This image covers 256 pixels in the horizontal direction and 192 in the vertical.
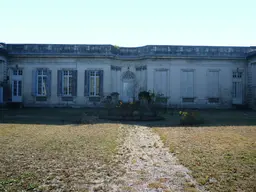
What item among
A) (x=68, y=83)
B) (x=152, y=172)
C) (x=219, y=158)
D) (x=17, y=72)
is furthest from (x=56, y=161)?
(x=17, y=72)

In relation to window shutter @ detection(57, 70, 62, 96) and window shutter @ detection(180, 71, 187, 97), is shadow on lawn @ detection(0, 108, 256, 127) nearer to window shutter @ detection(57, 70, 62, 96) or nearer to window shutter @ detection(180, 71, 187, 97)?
window shutter @ detection(57, 70, 62, 96)

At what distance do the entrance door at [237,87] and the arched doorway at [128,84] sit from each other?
8538 mm

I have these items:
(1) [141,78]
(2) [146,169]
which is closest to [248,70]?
(1) [141,78]

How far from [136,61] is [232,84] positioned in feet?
27.4

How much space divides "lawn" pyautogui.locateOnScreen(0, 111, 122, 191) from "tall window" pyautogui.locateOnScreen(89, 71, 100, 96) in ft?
A: 40.2

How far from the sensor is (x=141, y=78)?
1914 cm

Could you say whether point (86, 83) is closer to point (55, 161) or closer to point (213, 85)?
point (213, 85)

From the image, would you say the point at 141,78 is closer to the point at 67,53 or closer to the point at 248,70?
the point at 67,53

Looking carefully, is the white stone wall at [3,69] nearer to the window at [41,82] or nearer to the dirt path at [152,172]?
the window at [41,82]

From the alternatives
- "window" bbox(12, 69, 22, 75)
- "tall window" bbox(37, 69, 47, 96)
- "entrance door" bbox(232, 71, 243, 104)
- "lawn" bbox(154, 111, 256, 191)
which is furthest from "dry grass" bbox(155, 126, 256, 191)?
"window" bbox(12, 69, 22, 75)

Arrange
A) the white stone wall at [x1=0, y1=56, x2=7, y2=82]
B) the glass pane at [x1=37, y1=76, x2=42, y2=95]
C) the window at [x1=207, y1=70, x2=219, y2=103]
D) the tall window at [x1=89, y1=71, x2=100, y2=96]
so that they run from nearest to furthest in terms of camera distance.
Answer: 1. the white stone wall at [x1=0, y1=56, x2=7, y2=82]
2. the tall window at [x1=89, y1=71, x2=100, y2=96]
3. the window at [x1=207, y1=70, x2=219, y2=103]
4. the glass pane at [x1=37, y1=76, x2=42, y2=95]

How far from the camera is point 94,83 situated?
744 inches

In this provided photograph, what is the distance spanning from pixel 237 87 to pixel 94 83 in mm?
12100

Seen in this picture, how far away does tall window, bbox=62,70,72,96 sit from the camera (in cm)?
1892
